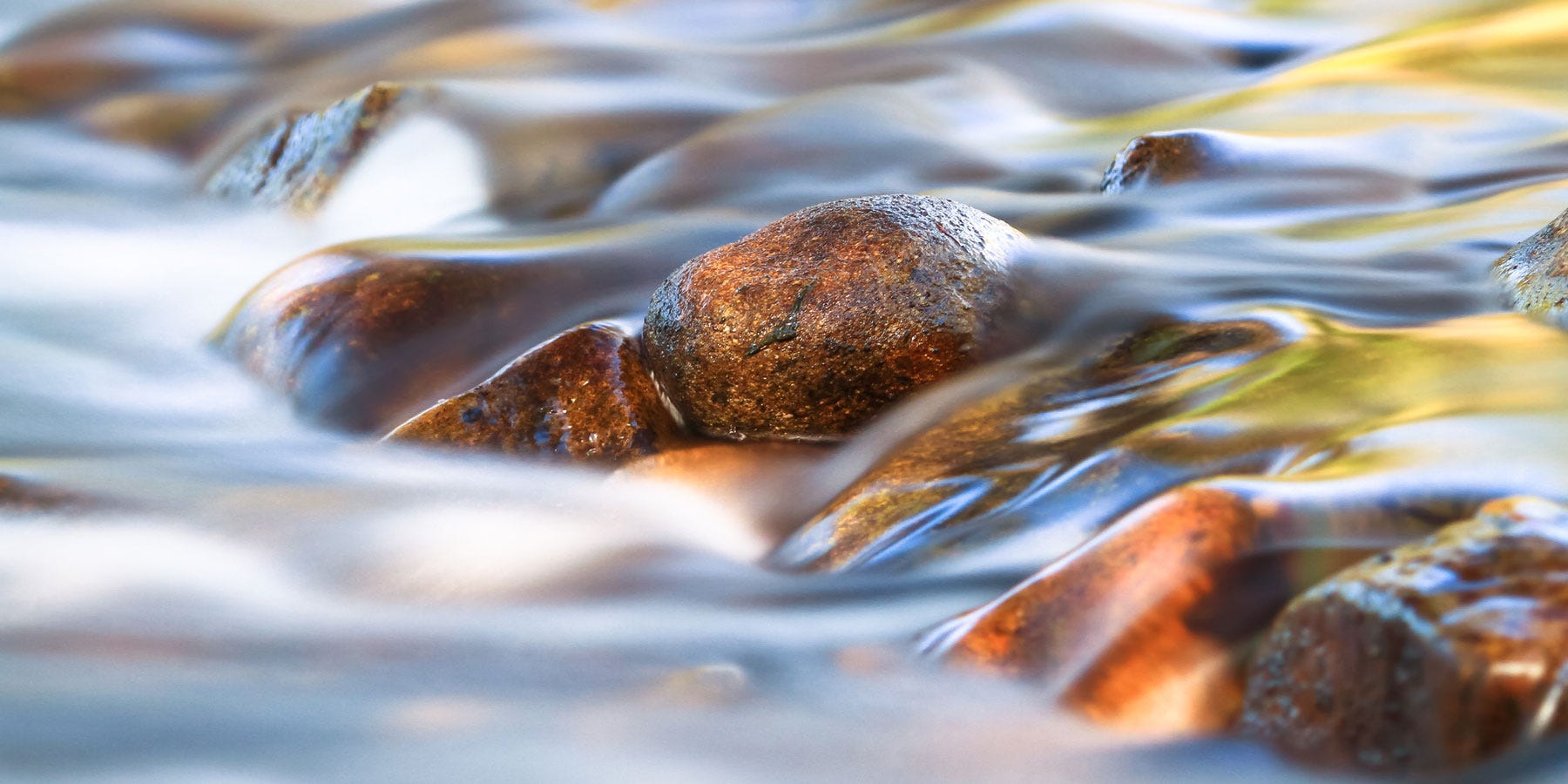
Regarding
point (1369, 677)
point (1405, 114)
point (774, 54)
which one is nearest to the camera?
point (1369, 677)

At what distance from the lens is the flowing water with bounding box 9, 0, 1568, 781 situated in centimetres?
255

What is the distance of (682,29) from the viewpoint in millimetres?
9812

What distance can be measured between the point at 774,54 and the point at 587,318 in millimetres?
4729

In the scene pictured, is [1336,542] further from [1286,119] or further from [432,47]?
[432,47]

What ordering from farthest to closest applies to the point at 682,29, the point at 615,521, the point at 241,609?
the point at 682,29
the point at 615,521
the point at 241,609

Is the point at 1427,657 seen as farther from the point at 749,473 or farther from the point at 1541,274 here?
the point at 1541,274

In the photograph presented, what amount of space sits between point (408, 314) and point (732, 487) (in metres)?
1.52

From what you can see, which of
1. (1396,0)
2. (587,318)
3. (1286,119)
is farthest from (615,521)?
(1396,0)

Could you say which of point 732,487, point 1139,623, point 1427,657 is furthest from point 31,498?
point 1427,657

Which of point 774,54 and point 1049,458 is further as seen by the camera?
point 774,54

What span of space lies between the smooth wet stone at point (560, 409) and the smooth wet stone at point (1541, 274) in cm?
231

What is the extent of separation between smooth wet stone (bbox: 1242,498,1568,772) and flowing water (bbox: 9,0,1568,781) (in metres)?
0.09

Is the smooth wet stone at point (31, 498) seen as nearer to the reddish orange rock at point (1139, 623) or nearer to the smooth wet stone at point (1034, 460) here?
the smooth wet stone at point (1034, 460)

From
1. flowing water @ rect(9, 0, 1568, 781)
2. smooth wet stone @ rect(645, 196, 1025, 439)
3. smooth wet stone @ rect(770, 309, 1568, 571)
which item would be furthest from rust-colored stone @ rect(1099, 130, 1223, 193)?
smooth wet stone @ rect(645, 196, 1025, 439)
